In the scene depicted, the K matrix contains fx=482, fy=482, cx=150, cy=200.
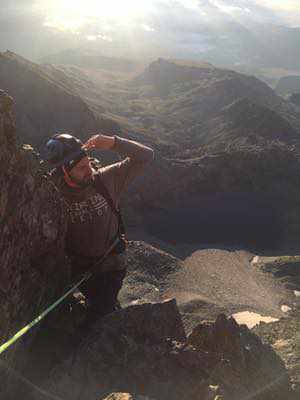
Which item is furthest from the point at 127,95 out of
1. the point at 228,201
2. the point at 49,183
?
the point at 49,183

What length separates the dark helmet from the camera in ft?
21.6

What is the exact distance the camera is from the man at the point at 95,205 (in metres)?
6.76

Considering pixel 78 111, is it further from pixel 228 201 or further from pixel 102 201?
pixel 102 201

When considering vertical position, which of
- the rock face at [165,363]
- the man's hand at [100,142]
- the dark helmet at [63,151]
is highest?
the dark helmet at [63,151]

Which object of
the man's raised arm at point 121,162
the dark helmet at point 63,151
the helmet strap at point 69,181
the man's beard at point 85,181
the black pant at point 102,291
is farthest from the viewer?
the black pant at point 102,291

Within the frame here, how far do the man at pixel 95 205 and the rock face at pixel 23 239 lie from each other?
0.33m

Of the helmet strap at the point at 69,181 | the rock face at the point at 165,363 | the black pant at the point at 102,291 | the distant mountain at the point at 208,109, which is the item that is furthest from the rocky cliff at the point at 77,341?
the distant mountain at the point at 208,109

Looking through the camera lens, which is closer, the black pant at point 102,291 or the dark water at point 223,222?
the black pant at point 102,291

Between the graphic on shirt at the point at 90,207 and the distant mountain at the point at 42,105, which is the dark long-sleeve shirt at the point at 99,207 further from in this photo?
the distant mountain at the point at 42,105

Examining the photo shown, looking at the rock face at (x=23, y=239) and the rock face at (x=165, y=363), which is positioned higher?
the rock face at (x=23, y=239)

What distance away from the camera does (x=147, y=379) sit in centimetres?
676

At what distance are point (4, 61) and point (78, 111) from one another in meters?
10.4

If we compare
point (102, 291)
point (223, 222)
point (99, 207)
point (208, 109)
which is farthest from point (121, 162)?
point (208, 109)

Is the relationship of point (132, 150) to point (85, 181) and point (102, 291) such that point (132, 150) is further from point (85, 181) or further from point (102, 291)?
point (102, 291)
